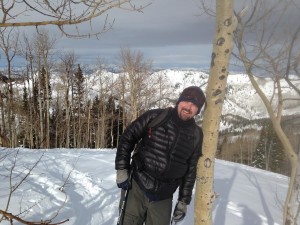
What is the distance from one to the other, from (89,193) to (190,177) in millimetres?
5585

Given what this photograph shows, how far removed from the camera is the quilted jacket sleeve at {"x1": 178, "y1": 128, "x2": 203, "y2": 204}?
3.26 metres

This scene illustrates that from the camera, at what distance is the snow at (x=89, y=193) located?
7.02 metres

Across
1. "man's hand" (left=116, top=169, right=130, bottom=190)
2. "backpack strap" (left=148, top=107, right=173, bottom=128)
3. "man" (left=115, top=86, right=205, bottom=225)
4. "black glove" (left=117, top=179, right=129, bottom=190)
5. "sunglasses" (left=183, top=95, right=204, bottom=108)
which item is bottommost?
"black glove" (left=117, top=179, right=129, bottom=190)

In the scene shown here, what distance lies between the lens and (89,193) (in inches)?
334

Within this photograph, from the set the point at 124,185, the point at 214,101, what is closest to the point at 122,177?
the point at 124,185

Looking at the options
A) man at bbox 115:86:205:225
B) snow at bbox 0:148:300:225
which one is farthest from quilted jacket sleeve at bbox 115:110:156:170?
snow at bbox 0:148:300:225

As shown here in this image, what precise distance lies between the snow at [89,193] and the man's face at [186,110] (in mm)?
2144

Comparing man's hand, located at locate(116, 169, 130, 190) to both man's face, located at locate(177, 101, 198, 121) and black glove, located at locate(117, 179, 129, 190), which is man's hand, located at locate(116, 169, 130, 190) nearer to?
black glove, located at locate(117, 179, 129, 190)

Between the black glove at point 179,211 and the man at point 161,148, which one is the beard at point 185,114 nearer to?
the man at point 161,148

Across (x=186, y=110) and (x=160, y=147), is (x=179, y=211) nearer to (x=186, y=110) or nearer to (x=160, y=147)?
(x=160, y=147)

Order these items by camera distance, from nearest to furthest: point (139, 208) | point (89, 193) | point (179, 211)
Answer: point (139, 208)
point (179, 211)
point (89, 193)

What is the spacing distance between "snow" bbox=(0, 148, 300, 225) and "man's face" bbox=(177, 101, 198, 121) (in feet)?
7.04

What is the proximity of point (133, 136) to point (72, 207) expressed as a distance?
477cm

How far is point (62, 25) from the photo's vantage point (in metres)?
1.91
